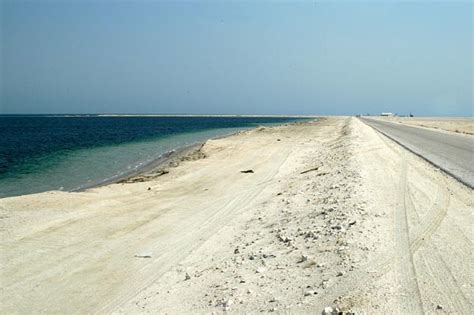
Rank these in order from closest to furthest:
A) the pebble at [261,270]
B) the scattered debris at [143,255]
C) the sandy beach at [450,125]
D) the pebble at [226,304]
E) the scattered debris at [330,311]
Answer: the scattered debris at [330,311] → the pebble at [226,304] → the pebble at [261,270] → the scattered debris at [143,255] → the sandy beach at [450,125]

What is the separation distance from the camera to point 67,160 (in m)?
29.8

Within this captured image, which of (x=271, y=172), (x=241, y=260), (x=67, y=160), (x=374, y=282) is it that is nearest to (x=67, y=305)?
(x=241, y=260)

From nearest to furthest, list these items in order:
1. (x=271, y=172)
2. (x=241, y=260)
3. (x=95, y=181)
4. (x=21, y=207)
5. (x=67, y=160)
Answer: (x=241, y=260), (x=21, y=207), (x=271, y=172), (x=95, y=181), (x=67, y=160)

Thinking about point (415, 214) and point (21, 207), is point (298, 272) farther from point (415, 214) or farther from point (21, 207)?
point (21, 207)

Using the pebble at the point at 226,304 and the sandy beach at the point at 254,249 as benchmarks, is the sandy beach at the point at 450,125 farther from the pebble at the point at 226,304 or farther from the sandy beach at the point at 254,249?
the pebble at the point at 226,304

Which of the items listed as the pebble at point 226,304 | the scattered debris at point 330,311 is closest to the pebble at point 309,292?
the scattered debris at point 330,311

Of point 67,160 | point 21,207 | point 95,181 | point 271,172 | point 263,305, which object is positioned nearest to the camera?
point 263,305

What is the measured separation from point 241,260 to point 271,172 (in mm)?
11408

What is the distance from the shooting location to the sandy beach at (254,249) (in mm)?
5328

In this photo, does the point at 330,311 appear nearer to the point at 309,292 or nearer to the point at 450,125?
the point at 309,292

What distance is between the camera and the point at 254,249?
24.5 feet

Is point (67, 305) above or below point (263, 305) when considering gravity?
below

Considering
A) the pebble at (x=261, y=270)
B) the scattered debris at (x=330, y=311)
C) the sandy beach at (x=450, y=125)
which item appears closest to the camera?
the scattered debris at (x=330, y=311)

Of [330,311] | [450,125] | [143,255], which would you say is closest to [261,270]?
[330,311]
